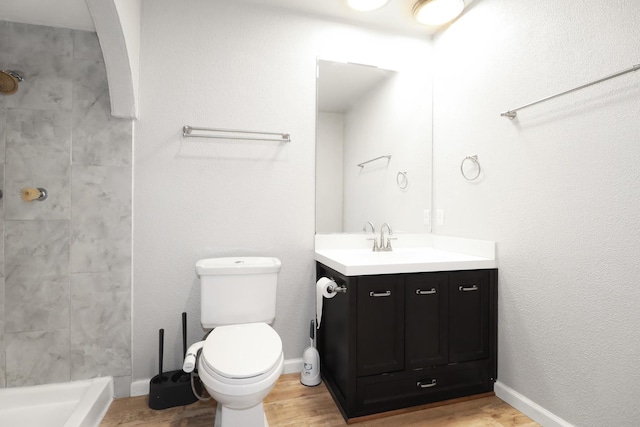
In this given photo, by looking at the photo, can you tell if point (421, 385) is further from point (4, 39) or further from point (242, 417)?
point (4, 39)

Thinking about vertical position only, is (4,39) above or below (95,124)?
above

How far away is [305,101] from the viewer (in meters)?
2.22

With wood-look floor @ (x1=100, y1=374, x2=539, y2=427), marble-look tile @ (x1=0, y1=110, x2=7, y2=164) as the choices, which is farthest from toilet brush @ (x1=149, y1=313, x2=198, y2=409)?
marble-look tile @ (x1=0, y1=110, x2=7, y2=164)

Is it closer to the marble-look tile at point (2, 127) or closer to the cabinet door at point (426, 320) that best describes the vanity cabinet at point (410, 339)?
the cabinet door at point (426, 320)

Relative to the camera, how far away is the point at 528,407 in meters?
1.71

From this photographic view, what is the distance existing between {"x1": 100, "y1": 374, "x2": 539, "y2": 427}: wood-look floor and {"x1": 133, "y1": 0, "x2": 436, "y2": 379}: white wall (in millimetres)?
280

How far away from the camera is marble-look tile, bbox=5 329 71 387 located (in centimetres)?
181

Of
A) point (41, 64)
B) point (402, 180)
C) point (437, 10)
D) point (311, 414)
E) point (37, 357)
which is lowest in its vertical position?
point (311, 414)

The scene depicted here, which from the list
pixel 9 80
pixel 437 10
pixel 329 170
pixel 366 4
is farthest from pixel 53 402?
pixel 437 10

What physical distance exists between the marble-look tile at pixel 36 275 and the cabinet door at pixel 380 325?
166cm

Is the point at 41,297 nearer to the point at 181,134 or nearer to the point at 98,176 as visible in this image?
the point at 98,176

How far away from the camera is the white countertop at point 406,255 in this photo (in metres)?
1.74

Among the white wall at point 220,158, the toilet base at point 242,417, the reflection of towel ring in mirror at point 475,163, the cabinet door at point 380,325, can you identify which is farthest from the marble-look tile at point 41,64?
the reflection of towel ring in mirror at point 475,163

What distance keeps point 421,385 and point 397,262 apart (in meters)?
0.68
